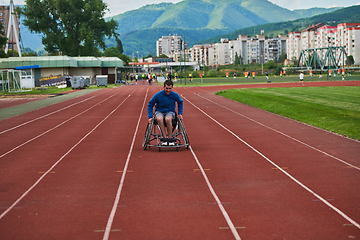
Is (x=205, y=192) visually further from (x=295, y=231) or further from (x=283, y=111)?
(x=283, y=111)

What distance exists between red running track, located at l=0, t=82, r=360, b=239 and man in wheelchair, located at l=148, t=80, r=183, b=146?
42 centimetres

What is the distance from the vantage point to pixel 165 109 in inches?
400

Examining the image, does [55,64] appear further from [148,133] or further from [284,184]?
[284,184]

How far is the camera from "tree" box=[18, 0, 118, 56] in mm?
Answer: 70188

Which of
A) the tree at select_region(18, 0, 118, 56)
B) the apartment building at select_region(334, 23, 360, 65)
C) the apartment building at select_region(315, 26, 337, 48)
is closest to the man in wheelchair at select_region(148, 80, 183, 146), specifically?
the tree at select_region(18, 0, 118, 56)

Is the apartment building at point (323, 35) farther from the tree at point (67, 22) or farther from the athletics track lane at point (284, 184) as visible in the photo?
the athletics track lane at point (284, 184)

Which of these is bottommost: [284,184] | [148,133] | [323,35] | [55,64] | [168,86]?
[284,184]

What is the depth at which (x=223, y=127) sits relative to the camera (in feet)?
47.7

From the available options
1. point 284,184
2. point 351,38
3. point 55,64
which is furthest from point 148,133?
point 351,38

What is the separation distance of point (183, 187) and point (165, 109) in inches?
144

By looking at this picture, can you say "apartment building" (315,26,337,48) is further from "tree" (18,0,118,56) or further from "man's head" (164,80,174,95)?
"man's head" (164,80,174,95)

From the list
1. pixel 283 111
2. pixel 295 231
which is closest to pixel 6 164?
pixel 295 231

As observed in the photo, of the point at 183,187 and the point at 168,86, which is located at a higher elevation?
the point at 168,86

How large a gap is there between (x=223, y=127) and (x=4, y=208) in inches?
382
